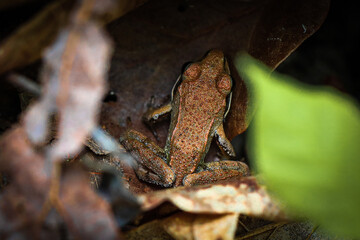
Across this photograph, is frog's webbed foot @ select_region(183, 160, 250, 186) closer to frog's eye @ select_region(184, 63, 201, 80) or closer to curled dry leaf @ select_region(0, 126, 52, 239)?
frog's eye @ select_region(184, 63, 201, 80)

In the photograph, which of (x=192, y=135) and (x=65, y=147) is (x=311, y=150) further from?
(x=192, y=135)

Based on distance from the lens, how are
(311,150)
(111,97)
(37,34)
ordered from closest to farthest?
(311,150), (37,34), (111,97)

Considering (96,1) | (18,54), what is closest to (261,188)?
(96,1)

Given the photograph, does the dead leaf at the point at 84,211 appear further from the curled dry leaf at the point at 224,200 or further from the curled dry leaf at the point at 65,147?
the curled dry leaf at the point at 224,200

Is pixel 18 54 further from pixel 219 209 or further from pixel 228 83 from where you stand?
pixel 228 83

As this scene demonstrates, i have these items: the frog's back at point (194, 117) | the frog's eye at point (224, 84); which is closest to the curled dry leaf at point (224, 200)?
the frog's back at point (194, 117)

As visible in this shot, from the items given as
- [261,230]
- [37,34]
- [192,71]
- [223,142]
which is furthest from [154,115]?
[37,34]

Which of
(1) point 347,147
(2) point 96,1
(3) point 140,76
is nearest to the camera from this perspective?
(1) point 347,147

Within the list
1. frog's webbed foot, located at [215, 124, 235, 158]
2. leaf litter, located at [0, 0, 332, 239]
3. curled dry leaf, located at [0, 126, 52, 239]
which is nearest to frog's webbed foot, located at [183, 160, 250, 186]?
frog's webbed foot, located at [215, 124, 235, 158]
